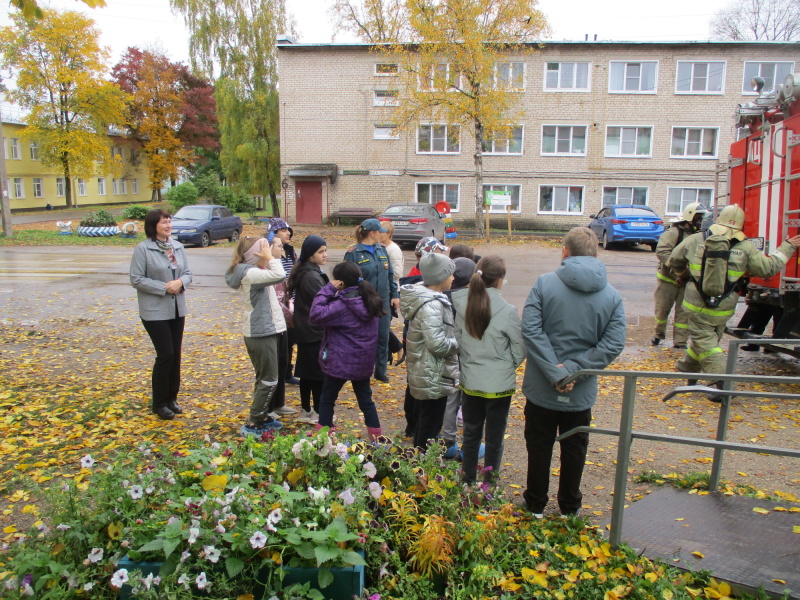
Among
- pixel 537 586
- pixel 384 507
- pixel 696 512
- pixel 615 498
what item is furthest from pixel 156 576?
pixel 696 512

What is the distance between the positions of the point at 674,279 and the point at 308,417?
5.58m

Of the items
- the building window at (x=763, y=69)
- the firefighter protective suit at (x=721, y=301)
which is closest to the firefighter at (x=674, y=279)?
the firefighter protective suit at (x=721, y=301)

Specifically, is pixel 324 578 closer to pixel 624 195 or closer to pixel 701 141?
pixel 624 195

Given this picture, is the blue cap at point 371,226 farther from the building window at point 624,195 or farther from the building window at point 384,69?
the building window at point 624,195

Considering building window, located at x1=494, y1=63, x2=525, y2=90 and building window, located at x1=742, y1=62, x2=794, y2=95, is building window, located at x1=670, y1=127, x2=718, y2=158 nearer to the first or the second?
building window, located at x1=742, y1=62, x2=794, y2=95

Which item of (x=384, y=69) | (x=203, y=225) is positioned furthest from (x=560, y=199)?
(x=203, y=225)

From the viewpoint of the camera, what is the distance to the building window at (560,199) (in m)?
32.7

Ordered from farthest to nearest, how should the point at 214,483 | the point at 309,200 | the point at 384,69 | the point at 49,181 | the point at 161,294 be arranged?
the point at 49,181, the point at 309,200, the point at 384,69, the point at 161,294, the point at 214,483

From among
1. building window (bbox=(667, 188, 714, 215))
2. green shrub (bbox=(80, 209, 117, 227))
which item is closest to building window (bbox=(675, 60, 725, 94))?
building window (bbox=(667, 188, 714, 215))

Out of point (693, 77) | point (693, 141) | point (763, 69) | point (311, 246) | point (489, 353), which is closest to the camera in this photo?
point (489, 353)

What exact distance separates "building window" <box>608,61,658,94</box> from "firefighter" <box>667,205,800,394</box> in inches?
1101

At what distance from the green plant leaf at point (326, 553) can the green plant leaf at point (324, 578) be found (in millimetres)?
40

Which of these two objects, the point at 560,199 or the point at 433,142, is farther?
the point at 433,142

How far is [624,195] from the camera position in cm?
3256
